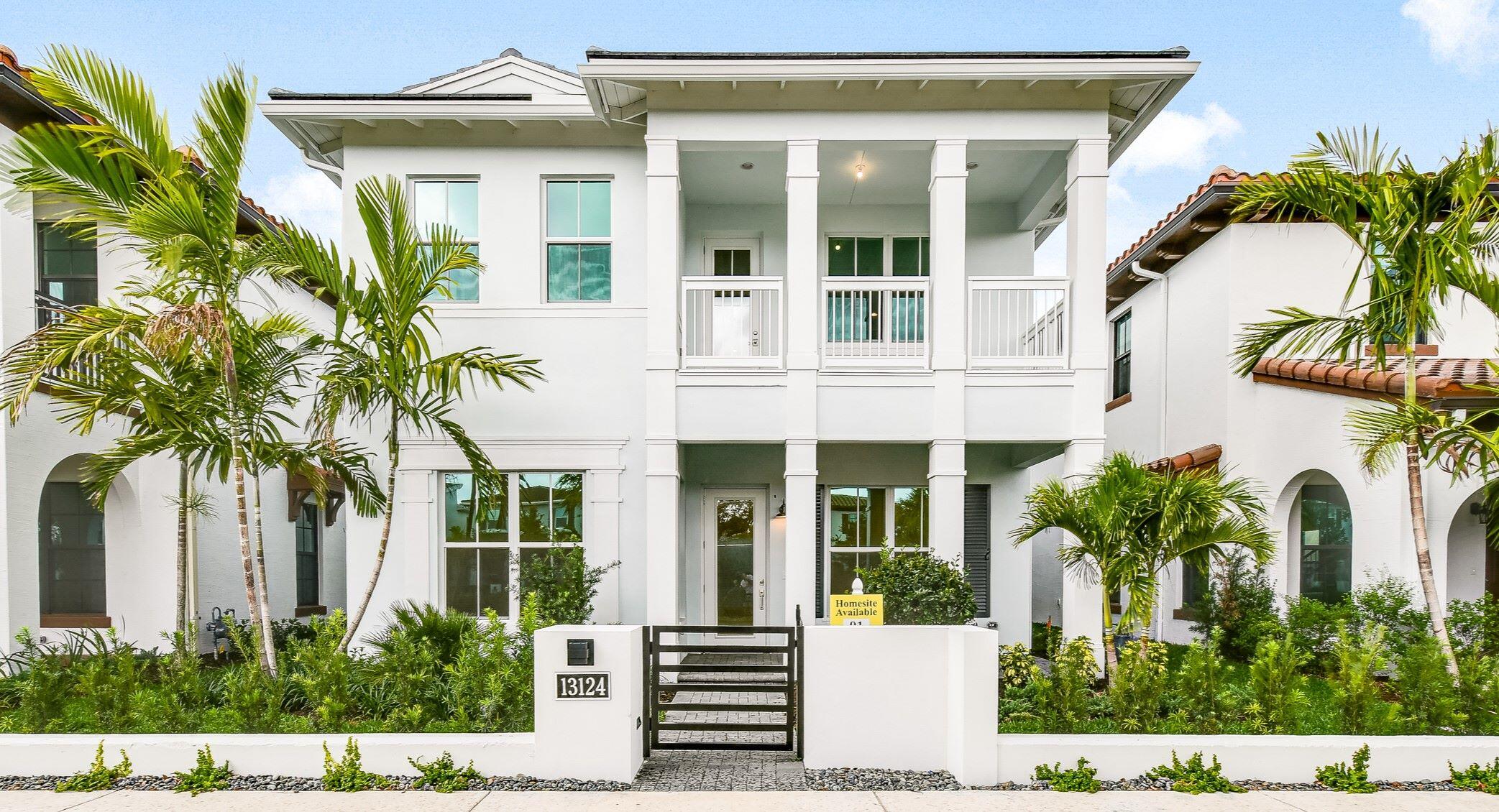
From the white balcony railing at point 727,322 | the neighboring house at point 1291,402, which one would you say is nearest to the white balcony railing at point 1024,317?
the white balcony railing at point 727,322

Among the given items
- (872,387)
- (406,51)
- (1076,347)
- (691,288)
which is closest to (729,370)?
(691,288)

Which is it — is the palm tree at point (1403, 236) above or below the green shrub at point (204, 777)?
above

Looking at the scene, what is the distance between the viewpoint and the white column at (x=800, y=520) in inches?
337

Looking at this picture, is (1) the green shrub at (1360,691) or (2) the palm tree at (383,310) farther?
(2) the palm tree at (383,310)

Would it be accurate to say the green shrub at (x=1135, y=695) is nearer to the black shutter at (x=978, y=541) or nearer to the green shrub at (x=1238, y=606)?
the green shrub at (x=1238, y=606)

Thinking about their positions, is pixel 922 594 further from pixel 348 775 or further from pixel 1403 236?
pixel 1403 236

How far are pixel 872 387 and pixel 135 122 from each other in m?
6.99

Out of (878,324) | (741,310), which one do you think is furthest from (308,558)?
(878,324)

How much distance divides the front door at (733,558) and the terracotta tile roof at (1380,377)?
6217 millimetres

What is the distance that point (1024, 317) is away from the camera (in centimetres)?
917

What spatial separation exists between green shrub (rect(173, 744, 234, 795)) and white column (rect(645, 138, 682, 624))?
3.90 metres

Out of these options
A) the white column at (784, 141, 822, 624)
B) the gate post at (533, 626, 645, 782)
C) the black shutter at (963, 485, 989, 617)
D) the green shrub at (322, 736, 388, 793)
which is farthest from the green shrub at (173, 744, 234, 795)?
the black shutter at (963, 485, 989, 617)

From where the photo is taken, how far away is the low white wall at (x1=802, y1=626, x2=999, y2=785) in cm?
613

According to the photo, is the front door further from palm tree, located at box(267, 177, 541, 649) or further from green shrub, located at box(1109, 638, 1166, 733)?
green shrub, located at box(1109, 638, 1166, 733)
